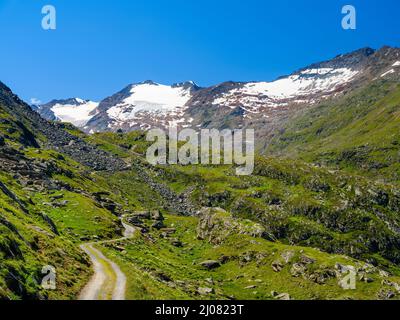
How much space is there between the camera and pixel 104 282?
53969mm

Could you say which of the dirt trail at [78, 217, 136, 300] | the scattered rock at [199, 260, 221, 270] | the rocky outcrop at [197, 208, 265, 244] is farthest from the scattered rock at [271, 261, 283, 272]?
the dirt trail at [78, 217, 136, 300]

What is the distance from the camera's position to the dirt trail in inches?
1848

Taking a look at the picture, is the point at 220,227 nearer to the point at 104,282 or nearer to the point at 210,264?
the point at 210,264

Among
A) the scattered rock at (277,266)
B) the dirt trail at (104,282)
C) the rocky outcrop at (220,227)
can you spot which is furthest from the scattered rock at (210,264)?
the dirt trail at (104,282)

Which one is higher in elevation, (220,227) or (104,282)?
(104,282)

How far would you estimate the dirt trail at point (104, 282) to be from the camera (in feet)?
154

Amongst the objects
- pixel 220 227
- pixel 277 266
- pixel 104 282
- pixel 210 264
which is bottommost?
pixel 210 264

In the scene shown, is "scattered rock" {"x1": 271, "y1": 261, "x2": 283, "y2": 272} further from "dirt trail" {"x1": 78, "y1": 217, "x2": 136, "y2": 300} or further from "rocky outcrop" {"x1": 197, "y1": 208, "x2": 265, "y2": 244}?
"dirt trail" {"x1": 78, "y1": 217, "x2": 136, "y2": 300}

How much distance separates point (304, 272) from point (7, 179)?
81104 mm

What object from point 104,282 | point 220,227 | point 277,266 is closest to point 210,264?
point 277,266

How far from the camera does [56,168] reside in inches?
6457
